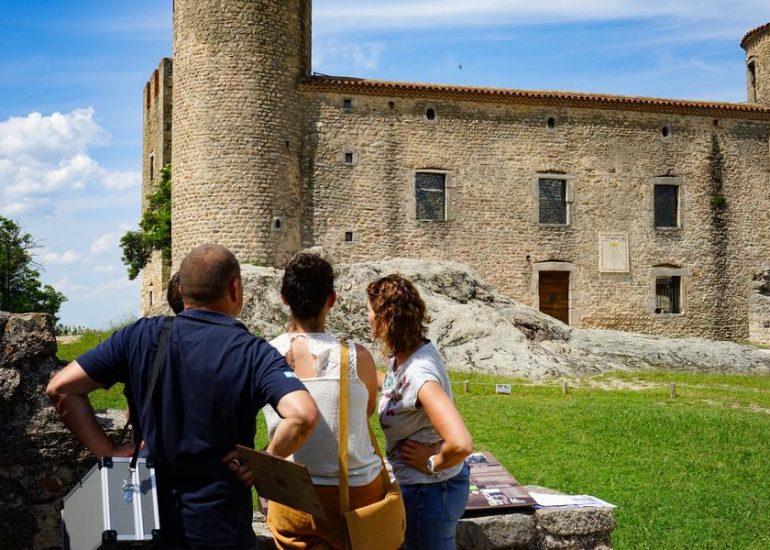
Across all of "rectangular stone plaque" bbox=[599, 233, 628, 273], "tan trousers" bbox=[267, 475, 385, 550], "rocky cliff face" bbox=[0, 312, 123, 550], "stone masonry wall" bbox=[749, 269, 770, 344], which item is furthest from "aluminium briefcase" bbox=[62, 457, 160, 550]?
"stone masonry wall" bbox=[749, 269, 770, 344]

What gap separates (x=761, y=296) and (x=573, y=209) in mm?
7172

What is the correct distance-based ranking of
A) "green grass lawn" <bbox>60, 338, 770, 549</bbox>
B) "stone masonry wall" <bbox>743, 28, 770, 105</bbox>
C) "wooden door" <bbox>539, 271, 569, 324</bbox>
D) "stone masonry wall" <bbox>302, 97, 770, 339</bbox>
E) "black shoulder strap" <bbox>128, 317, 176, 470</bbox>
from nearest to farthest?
1. "black shoulder strap" <bbox>128, 317, 176, 470</bbox>
2. "green grass lawn" <bbox>60, 338, 770, 549</bbox>
3. "stone masonry wall" <bbox>302, 97, 770, 339</bbox>
4. "wooden door" <bbox>539, 271, 569, 324</bbox>
5. "stone masonry wall" <bbox>743, 28, 770, 105</bbox>

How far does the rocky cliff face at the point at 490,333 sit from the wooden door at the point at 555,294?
7.26 ft

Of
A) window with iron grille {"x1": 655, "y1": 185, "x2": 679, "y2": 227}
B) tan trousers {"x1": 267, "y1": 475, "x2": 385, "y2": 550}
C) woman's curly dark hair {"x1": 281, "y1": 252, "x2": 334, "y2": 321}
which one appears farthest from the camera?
window with iron grille {"x1": 655, "y1": 185, "x2": 679, "y2": 227}

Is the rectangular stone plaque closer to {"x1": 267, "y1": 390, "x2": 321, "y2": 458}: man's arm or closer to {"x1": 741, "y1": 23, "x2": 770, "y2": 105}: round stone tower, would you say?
{"x1": 741, "y1": 23, "x2": 770, "y2": 105}: round stone tower

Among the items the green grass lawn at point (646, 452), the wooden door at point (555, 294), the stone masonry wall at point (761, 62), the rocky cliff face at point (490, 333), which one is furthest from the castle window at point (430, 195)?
the stone masonry wall at point (761, 62)

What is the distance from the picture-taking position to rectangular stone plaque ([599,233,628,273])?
25.7 meters

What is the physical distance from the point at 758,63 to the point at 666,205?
25.3 ft

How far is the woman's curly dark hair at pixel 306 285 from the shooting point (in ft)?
11.8

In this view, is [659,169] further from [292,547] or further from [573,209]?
[292,547]

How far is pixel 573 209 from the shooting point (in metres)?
25.6

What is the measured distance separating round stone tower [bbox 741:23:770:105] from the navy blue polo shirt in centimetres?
3002

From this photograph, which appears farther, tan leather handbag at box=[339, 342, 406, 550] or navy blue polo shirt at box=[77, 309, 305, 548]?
tan leather handbag at box=[339, 342, 406, 550]

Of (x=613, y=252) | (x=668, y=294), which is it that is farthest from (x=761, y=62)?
(x=613, y=252)
